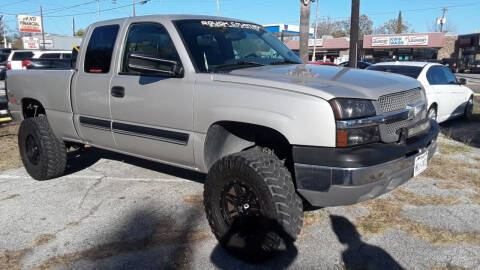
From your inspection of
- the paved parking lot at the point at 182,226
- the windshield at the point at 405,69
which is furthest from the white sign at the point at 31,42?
the windshield at the point at 405,69

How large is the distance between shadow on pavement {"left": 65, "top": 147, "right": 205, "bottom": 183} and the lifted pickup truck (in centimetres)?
121

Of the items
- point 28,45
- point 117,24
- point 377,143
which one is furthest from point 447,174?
point 28,45

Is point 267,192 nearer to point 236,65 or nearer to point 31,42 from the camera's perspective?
point 236,65

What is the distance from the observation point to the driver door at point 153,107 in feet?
11.0

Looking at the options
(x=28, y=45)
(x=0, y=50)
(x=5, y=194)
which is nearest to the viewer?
(x=5, y=194)

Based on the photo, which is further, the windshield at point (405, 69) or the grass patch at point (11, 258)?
the windshield at point (405, 69)

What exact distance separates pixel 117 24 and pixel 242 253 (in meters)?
2.66

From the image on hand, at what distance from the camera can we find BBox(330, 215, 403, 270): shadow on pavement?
2.94 meters

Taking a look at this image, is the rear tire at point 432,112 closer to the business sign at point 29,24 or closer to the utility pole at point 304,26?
the utility pole at point 304,26

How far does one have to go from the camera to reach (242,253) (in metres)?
2.97

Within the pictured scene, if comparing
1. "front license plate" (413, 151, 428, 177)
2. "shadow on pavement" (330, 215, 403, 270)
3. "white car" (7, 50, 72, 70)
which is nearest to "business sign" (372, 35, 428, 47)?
"white car" (7, 50, 72, 70)

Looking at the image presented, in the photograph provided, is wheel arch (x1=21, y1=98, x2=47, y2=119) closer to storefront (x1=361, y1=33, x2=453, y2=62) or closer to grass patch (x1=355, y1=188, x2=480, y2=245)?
grass patch (x1=355, y1=188, x2=480, y2=245)

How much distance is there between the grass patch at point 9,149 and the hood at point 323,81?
14.1 ft

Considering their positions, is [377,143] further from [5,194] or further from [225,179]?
[5,194]
